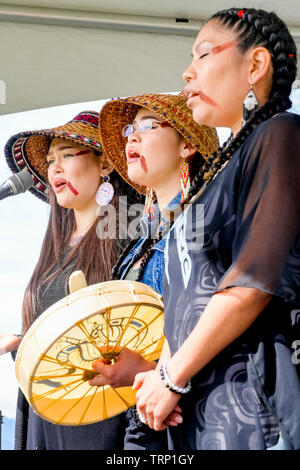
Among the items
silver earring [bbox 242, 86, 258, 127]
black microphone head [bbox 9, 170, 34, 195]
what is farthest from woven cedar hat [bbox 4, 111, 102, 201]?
silver earring [bbox 242, 86, 258, 127]

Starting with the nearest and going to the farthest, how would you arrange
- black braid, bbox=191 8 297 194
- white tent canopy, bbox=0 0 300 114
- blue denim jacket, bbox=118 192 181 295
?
black braid, bbox=191 8 297 194 → blue denim jacket, bbox=118 192 181 295 → white tent canopy, bbox=0 0 300 114

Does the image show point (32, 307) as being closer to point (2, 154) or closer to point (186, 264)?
point (2, 154)

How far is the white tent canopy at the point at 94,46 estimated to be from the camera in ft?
7.92

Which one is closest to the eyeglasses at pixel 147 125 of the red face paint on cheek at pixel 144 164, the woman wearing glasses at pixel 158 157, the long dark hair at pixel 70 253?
the woman wearing glasses at pixel 158 157

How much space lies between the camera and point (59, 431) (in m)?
2.20

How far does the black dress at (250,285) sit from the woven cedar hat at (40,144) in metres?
1.31

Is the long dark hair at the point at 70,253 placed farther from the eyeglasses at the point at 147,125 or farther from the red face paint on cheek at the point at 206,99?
the red face paint on cheek at the point at 206,99

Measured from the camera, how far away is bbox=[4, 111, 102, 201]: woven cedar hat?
8.91 feet

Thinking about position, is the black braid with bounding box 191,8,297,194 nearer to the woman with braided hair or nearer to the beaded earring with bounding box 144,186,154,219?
the woman with braided hair

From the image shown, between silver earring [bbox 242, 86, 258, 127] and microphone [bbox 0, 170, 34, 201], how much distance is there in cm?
93

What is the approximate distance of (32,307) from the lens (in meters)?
2.49

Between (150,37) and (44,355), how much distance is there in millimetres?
1429

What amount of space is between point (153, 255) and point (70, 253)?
566mm

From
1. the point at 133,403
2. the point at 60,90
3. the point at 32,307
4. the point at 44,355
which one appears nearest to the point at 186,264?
the point at 44,355
